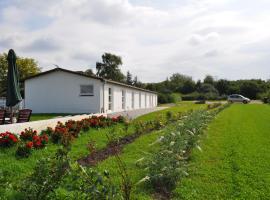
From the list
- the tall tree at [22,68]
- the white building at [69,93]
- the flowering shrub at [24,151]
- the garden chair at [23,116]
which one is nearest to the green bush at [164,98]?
the tall tree at [22,68]

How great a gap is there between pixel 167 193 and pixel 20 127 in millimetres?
6831

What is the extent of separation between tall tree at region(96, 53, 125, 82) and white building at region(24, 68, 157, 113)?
139 ft

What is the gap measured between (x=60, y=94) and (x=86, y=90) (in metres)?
2.08

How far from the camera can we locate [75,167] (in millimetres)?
3236

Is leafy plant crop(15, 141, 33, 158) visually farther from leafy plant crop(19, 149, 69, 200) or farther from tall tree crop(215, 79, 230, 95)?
tall tree crop(215, 79, 230, 95)

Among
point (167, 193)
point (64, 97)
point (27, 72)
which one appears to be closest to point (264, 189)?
point (167, 193)

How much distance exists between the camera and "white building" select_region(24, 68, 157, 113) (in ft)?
74.3

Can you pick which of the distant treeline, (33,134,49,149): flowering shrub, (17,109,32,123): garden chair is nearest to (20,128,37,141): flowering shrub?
(33,134,49,149): flowering shrub

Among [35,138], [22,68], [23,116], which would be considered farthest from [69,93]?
[22,68]

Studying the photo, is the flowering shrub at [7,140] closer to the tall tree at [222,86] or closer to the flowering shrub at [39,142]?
the flowering shrub at [39,142]

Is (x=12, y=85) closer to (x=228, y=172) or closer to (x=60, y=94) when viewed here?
(x=228, y=172)

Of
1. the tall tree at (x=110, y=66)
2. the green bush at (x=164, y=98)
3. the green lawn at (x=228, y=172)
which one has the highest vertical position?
the tall tree at (x=110, y=66)

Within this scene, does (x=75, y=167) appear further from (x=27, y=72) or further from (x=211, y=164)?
(x=27, y=72)

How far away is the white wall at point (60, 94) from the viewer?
895 inches
